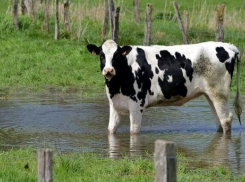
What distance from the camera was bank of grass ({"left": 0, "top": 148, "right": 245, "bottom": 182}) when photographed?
316 inches

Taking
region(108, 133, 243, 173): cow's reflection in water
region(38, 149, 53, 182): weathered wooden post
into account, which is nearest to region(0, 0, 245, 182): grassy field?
region(108, 133, 243, 173): cow's reflection in water

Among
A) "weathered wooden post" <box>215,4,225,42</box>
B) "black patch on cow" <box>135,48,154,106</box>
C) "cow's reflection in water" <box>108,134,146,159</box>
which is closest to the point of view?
"cow's reflection in water" <box>108,134,146,159</box>

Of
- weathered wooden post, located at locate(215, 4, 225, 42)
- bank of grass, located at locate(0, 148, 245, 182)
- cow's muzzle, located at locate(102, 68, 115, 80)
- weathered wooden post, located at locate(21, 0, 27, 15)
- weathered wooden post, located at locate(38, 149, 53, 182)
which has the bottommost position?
bank of grass, located at locate(0, 148, 245, 182)

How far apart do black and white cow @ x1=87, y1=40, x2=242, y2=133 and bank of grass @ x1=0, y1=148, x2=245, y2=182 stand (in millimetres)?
2584

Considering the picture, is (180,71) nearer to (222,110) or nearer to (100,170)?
(222,110)

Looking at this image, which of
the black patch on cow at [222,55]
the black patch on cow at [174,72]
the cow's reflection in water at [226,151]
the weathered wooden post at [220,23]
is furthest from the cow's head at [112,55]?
the weathered wooden post at [220,23]

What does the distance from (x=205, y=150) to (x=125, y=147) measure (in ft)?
3.59

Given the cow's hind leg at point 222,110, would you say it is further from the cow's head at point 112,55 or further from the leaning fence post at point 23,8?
the leaning fence post at point 23,8

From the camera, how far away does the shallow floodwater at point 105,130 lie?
10.5m

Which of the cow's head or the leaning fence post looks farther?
the leaning fence post

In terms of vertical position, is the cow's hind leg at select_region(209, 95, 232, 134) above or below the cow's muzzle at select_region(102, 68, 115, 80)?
below

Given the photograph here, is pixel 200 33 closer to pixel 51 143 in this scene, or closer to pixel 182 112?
pixel 182 112

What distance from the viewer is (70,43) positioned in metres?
21.6

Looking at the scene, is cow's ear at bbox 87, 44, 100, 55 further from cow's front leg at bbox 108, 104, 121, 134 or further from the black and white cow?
cow's front leg at bbox 108, 104, 121, 134
